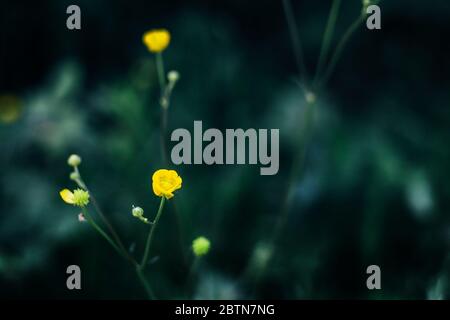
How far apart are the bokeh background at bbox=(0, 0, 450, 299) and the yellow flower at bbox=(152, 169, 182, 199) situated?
0.98 feet

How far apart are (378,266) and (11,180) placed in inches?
47.2

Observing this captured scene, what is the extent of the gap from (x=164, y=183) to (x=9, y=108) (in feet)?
3.83

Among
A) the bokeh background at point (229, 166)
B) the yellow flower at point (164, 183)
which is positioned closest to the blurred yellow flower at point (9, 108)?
the bokeh background at point (229, 166)

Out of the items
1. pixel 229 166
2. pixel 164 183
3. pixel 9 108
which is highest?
pixel 9 108

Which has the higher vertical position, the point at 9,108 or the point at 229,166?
the point at 9,108

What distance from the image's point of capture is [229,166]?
210cm

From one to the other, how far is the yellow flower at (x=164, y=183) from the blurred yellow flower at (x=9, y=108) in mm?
987

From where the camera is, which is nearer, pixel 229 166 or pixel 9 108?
pixel 229 166

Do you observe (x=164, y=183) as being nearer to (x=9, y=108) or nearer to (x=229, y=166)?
(x=229, y=166)

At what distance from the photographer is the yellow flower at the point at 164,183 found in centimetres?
127

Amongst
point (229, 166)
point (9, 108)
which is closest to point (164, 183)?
point (229, 166)

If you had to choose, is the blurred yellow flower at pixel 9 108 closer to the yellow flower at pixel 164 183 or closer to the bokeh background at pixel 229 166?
the bokeh background at pixel 229 166

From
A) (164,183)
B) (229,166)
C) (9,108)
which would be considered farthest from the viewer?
(9,108)

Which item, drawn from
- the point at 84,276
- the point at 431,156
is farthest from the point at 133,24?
the point at 431,156
